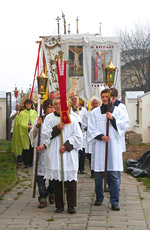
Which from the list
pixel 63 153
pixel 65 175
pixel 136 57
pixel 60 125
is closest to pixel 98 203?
pixel 65 175

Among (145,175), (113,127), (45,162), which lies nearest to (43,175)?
(45,162)

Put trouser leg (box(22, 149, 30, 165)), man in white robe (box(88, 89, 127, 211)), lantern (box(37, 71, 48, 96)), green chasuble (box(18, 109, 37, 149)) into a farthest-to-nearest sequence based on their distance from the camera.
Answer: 1. green chasuble (box(18, 109, 37, 149))
2. trouser leg (box(22, 149, 30, 165))
3. lantern (box(37, 71, 48, 96))
4. man in white robe (box(88, 89, 127, 211))

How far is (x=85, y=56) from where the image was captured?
1644 cm

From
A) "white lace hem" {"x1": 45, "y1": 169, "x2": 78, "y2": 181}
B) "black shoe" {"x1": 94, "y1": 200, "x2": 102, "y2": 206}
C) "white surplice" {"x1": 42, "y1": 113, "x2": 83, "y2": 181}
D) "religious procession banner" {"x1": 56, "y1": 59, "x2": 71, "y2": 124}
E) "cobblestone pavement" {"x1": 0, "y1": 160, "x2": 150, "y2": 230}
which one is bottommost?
"cobblestone pavement" {"x1": 0, "y1": 160, "x2": 150, "y2": 230}

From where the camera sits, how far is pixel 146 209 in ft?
26.6

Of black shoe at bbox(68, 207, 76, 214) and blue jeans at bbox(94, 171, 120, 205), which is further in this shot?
blue jeans at bbox(94, 171, 120, 205)

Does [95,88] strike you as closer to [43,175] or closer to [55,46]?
[55,46]

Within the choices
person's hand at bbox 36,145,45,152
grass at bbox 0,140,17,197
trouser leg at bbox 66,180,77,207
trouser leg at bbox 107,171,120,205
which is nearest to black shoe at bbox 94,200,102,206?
trouser leg at bbox 107,171,120,205

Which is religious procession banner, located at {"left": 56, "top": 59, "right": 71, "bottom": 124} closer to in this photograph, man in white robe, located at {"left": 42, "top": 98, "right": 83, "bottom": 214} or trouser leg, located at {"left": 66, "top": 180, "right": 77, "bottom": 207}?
man in white robe, located at {"left": 42, "top": 98, "right": 83, "bottom": 214}

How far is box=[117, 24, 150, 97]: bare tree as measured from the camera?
157ft

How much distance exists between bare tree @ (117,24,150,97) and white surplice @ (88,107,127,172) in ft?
130

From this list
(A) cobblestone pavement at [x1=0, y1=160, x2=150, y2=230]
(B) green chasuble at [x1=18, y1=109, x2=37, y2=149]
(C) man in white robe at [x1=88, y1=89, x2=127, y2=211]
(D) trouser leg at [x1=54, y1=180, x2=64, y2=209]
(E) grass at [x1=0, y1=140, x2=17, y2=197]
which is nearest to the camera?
(A) cobblestone pavement at [x1=0, y1=160, x2=150, y2=230]

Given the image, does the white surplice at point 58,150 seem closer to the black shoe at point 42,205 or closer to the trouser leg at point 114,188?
the black shoe at point 42,205

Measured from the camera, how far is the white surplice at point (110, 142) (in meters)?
8.23
